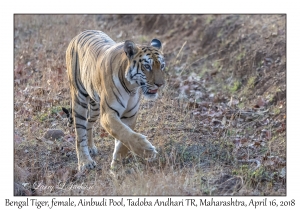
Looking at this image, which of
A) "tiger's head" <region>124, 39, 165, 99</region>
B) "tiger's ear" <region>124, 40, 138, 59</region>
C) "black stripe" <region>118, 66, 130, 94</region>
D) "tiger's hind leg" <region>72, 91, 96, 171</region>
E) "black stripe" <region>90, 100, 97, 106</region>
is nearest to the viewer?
"tiger's head" <region>124, 39, 165, 99</region>

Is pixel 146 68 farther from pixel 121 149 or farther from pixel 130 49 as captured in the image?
pixel 121 149

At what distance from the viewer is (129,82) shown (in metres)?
5.81

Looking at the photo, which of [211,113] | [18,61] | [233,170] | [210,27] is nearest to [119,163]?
[233,170]

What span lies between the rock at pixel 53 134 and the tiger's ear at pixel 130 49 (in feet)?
7.42

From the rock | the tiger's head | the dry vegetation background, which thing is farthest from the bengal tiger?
the rock

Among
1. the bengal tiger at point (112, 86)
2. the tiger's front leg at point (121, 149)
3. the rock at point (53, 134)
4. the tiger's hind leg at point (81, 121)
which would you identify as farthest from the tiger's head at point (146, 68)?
the rock at point (53, 134)

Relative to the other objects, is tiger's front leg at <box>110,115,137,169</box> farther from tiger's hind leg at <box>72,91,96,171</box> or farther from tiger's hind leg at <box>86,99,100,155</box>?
tiger's hind leg at <box>86,99,100,155</box>

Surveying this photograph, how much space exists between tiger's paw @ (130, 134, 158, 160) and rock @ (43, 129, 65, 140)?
2.47m

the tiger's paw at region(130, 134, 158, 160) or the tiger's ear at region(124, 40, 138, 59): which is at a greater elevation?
the tiger's ear at region(124, 40, 138, 59)

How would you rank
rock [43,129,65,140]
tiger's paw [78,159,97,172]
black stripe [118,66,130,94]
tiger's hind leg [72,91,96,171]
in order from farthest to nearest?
rock [43,129,65,140] → tiger's hind leg [72,91,96,171] → tiger's paw [78,159,97,172] → black stripe [118,66,130,94]

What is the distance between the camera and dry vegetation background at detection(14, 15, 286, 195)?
18.5 ft

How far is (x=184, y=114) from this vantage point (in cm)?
793

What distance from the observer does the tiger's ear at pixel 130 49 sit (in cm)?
575

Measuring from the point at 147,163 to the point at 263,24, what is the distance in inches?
243
